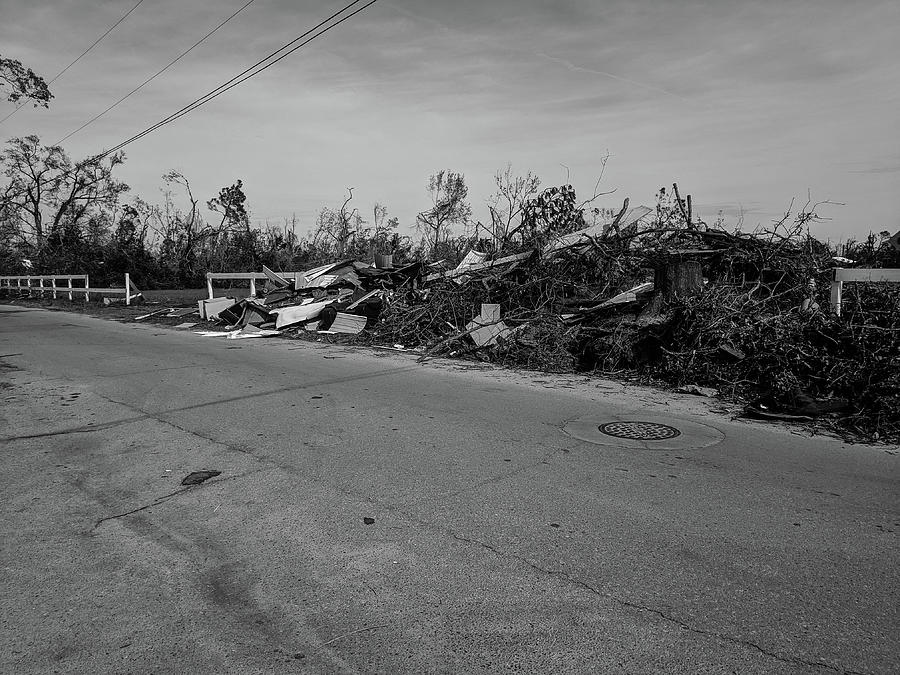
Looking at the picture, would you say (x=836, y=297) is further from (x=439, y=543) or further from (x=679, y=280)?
(x=439, y=543)

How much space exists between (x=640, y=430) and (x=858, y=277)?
378cm

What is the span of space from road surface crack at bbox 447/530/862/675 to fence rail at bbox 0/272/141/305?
72.0 feet

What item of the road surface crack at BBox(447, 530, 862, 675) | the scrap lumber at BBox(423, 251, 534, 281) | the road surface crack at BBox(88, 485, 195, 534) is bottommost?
the road surface crack at BBox(88, 485, 195, 534)

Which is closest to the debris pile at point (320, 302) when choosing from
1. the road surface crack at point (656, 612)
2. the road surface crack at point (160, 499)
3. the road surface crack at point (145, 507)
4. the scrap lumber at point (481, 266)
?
the scrap lumber at point (481, 266)

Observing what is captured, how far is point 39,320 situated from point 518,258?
1447 cm

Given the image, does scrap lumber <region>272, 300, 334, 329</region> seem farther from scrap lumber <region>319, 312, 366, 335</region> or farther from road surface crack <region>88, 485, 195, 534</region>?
road surface crack <region>88, 485, 195, 534</region>

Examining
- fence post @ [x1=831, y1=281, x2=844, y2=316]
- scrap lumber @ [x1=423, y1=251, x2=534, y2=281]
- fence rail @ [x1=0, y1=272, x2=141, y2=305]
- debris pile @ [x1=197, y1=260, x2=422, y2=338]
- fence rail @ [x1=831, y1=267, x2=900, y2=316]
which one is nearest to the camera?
fence rail @ [x1=831, y1=267, x2=900, y2=316]

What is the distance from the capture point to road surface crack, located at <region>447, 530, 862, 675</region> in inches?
98.4

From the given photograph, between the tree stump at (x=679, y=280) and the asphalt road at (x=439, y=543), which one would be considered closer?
the asphalt road at (x=439, y=543)

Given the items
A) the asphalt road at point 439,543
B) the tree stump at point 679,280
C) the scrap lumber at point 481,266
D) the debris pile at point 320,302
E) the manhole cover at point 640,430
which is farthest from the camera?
the debris pile at point 320,302

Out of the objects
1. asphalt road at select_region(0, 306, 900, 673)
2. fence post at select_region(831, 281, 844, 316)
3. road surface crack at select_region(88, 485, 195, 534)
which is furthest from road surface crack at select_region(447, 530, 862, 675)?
fence post at select_region(831, 281, 844, 316)

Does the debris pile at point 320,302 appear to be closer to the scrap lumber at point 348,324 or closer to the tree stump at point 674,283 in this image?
the scrap lumber at point 348,324

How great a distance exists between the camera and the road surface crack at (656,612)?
2.50 m

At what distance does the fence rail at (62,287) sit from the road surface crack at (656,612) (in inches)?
864
